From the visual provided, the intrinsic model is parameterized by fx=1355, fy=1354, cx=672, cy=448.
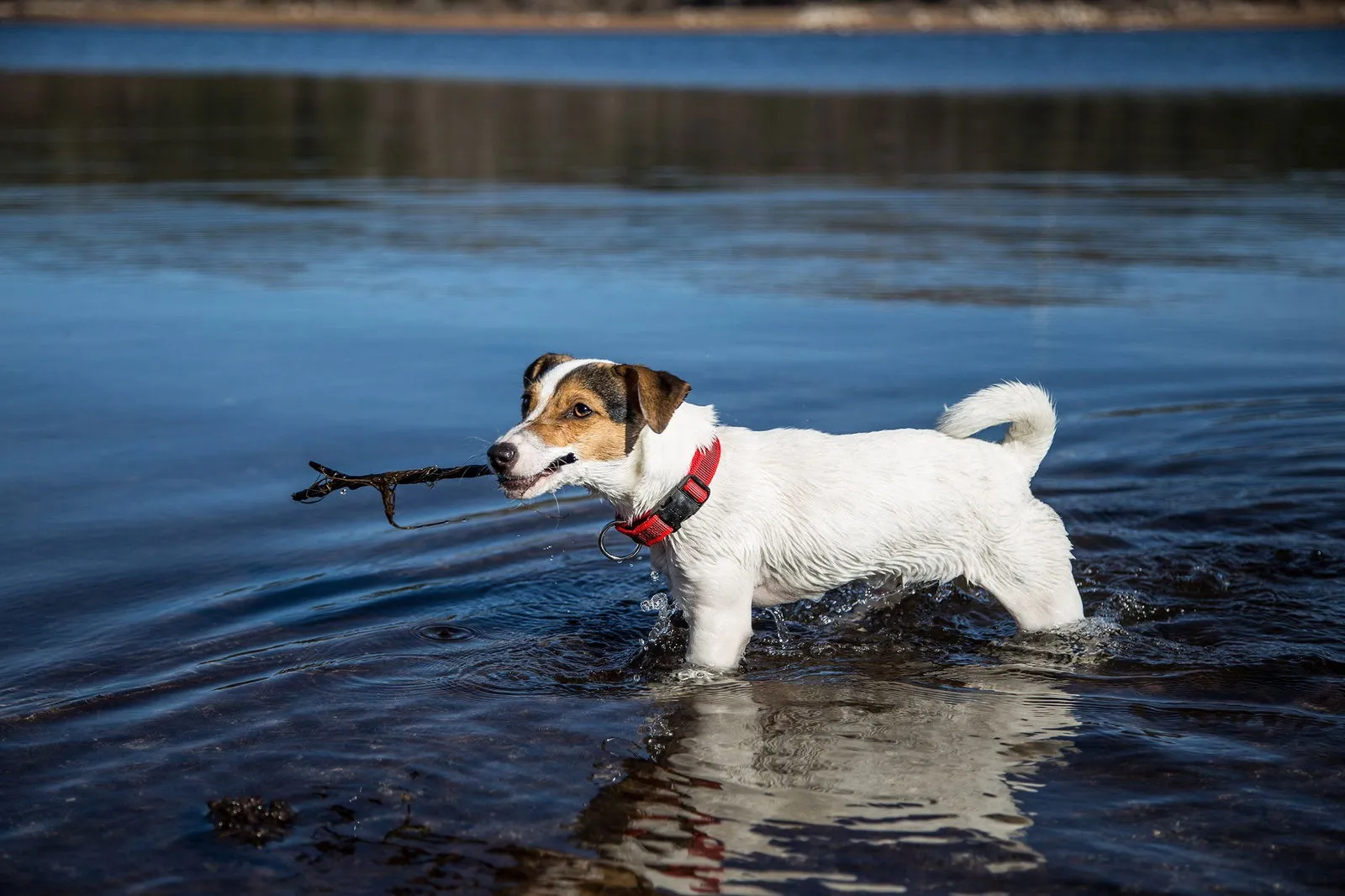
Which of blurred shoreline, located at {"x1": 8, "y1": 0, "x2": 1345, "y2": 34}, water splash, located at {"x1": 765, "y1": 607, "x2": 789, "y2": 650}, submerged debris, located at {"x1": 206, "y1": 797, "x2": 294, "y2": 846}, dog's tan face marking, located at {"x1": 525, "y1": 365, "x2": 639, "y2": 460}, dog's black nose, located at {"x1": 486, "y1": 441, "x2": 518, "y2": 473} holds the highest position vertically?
blurred shoreline, located at {"x1": 8, "y1": 0, "x2": 1345, "y2": 34}

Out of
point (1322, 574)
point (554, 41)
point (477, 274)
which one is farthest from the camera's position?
point (554, 41)

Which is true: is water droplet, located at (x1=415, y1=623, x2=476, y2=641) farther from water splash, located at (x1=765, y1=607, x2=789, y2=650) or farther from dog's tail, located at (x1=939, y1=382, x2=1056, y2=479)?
dog's tail, located at (x1=939, y1=382, x2=1056, y2=479)

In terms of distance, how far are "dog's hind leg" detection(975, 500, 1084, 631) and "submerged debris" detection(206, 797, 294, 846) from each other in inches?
137

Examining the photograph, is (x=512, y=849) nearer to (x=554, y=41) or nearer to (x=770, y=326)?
(x=770, y=326)

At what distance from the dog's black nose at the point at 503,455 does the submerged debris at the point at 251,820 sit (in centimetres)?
162

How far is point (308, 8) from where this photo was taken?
12850 cm

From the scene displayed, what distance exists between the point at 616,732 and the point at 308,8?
134181mm

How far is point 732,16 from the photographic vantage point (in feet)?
430

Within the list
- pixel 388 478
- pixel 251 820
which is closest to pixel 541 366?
pixel 388 478

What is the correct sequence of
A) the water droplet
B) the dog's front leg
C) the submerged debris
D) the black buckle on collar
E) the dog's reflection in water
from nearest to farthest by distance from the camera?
the dog's reflection in water < the submerged debris < the black buckle on collar < the dog's front leg < the water droplet

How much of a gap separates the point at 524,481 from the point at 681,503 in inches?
32.3

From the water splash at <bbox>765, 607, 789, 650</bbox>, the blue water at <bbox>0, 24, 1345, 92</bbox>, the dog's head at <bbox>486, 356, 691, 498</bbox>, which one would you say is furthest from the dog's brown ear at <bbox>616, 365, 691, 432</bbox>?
the blue water at <bbox>0, 24, 1345, 92</bbox>

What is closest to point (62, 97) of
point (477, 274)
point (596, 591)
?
point (477, 274)

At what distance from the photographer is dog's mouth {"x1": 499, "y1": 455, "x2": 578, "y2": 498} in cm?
589
